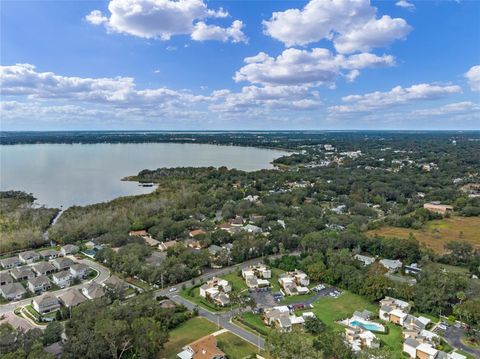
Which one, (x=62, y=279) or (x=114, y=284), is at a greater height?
(x=114, y=284)

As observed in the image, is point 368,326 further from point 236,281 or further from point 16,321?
point 16,321

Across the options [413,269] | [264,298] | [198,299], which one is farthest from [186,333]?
[413,269]

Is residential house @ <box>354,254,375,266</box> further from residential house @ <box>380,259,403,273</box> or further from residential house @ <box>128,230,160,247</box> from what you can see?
residential house @ <box>128,230,160,247</box>

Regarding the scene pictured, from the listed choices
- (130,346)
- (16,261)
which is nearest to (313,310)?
(130,346)

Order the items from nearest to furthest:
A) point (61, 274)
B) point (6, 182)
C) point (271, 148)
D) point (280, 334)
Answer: point (280, 334), point (61, 274), point (6, 182), point (271, 148)

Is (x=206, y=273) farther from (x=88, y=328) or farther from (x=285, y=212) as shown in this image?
(x=285, y=212)

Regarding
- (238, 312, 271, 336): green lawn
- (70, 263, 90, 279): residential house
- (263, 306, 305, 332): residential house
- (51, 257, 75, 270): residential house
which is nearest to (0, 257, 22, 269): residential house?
(51, 257, 75, 270): residential house
